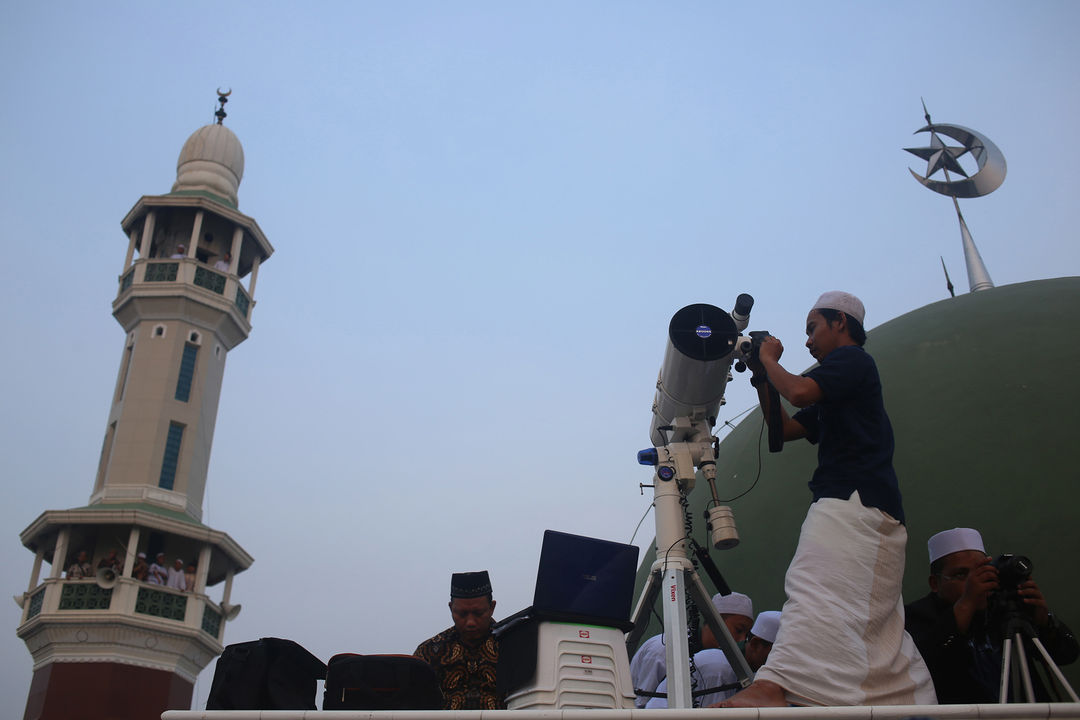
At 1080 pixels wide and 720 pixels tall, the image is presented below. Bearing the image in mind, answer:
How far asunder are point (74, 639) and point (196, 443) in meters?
5.02

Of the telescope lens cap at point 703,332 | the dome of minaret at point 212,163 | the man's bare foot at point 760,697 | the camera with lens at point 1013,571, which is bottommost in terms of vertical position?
the man's bare foot at point 760,697

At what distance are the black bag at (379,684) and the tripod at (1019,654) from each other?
198 centimetres

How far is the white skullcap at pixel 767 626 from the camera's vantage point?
5043 mm

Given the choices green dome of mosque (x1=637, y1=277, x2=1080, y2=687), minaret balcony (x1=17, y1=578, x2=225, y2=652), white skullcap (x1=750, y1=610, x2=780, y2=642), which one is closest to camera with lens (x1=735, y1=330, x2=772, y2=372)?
green dome of mosque (x1=637, y1=277, x2=1080, y2=687)

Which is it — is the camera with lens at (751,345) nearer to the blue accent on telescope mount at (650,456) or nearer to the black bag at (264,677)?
the blue accent on telescope mount at (650,456)

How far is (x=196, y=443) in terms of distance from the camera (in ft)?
75.3

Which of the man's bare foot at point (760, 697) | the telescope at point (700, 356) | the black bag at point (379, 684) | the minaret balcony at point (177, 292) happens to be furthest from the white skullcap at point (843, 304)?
the minaret balcony at point (177, 292)

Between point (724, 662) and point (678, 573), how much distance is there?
4.73 feet

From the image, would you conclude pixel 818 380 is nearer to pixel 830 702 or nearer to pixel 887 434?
pixel 887 434

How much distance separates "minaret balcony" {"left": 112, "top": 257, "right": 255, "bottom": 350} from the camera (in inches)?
923

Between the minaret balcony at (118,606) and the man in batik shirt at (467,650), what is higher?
the minaret balcony at (118,606)

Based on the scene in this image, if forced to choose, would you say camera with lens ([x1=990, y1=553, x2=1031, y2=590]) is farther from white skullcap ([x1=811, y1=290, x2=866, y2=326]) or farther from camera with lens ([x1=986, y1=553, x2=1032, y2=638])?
white skullcap ([x1=811, y1=290, x2=866, y2=326])

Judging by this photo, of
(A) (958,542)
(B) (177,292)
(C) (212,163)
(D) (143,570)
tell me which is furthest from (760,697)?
(C) (212,163)

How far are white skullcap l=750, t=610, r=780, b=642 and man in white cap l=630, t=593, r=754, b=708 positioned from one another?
0.30m
